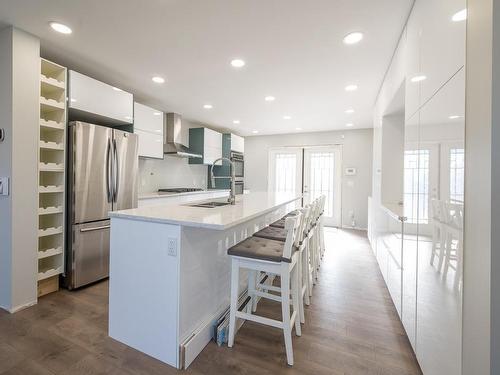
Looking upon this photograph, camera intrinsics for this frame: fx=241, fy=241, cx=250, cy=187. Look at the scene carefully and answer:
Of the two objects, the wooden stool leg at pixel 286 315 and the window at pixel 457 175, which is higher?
the window at pixel 457 175

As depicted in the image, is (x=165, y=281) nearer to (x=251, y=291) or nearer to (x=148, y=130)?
(x=251, y=291)

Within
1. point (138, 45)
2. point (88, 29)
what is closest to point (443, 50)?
point (138, 45)

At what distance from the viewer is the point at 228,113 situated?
4.84 meters

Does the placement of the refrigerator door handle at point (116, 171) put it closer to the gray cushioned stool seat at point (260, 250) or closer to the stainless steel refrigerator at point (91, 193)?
the stainless steel refrigerator at point (91, 193)

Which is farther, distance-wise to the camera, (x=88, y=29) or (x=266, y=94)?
(x=266, y=94)

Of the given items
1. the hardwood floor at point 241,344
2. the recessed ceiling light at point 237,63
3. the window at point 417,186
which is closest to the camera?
the window at point 417,186

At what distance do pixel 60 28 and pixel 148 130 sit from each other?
1808 mm

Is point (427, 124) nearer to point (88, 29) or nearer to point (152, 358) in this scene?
point (152, 358)

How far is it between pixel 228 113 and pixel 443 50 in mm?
3956

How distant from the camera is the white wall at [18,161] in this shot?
2.16 m

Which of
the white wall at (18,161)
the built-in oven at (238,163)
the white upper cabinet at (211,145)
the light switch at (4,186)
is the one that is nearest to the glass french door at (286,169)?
the built-in oven at (238,163)

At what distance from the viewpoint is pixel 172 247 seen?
5.13ft

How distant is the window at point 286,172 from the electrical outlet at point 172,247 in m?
5.55

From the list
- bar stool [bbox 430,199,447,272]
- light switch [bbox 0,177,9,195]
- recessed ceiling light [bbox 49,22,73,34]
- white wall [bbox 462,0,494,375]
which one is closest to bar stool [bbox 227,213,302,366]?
bar stool [bbox 430,199,447,272]
